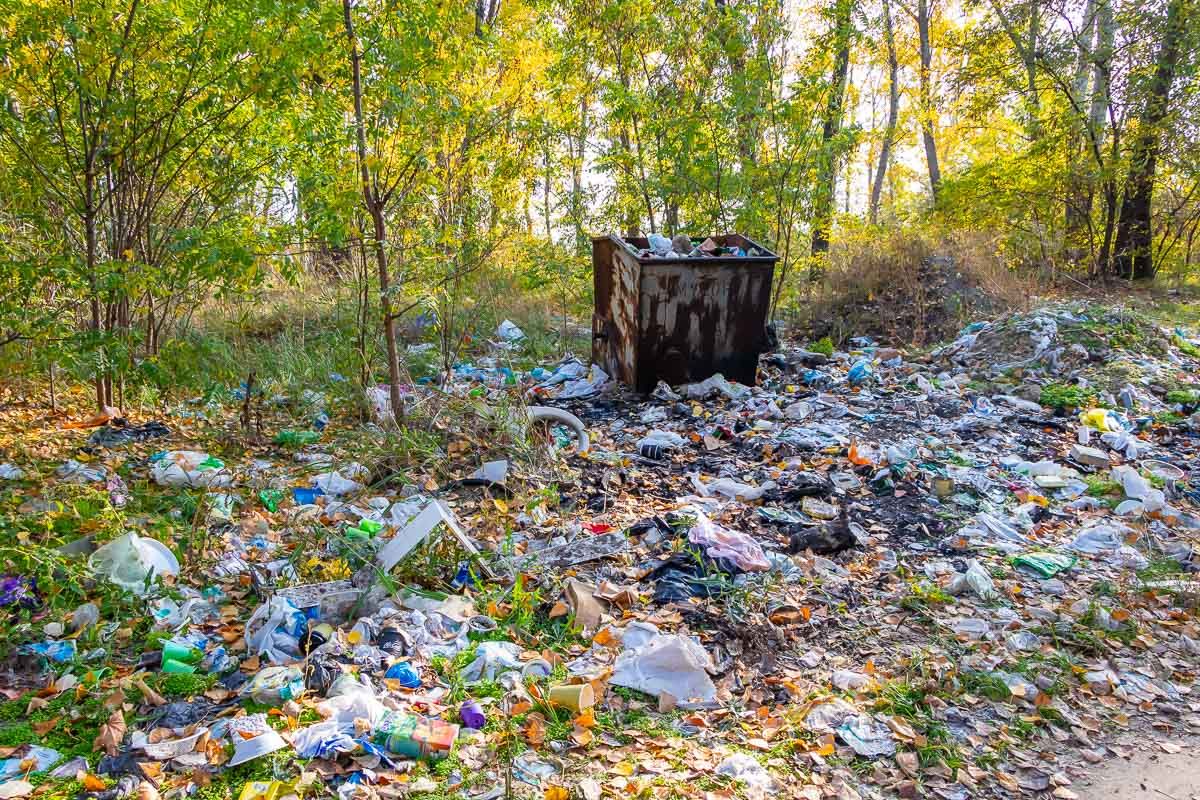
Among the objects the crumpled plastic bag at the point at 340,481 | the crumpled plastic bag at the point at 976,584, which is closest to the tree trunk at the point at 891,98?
→ the crumpled plastic bag at the point at 976,584

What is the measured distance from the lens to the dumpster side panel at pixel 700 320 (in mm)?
5422

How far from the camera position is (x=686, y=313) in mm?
5527

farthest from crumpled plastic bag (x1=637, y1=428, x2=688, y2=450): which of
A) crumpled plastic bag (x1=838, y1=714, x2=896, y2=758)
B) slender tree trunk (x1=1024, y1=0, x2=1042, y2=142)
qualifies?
slender tree trunk (x1=1024, y1=0, x2=1042, y2=142)

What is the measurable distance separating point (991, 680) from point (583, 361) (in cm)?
479

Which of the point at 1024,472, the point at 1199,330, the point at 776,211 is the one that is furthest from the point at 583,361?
the point at 1199,330

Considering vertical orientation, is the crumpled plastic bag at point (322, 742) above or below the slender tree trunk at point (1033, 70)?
below

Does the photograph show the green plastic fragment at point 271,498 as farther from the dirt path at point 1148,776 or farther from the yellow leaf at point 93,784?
the dirt path at point 1148,776

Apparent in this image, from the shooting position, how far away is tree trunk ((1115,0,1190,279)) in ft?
27.4

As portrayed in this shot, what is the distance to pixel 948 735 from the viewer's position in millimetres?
2193

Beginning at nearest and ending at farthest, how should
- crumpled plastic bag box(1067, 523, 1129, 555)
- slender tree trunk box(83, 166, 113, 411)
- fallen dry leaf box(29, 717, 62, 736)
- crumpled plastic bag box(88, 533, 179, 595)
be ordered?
fallen dry leaf box(29, 717, 62, 736) < crumpled plastic bag box(88, 533, 179, 595) < crumpled plastic bag box(1067, 523, 1129, 555) < slender tree trunk box(83, 166, 113, 411)

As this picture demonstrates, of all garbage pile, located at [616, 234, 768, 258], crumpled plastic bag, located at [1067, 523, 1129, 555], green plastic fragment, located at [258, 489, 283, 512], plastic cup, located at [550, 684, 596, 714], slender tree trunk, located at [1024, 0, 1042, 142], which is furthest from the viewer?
slender tree trunk, located at [1024, 0, 1042, 142]

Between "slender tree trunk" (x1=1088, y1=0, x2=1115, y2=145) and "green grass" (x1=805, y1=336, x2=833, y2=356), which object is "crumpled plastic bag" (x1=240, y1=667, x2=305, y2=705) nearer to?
"green grass" (x1=805, y1=336, x2=833, y2=356)

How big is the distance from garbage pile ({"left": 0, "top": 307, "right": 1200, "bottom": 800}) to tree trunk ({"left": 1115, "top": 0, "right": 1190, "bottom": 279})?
575 cm

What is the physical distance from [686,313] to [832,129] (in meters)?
3.68
